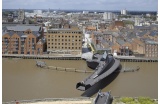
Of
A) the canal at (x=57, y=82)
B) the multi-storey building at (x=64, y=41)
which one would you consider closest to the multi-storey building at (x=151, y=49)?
the canal at (x=57, y=82)

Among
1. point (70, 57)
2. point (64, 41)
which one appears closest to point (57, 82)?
point (70, 57)

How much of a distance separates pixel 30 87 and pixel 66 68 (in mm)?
2891

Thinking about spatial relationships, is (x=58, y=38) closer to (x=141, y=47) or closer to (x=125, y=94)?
(x=141, y=47)

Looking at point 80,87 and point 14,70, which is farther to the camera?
point 14,70

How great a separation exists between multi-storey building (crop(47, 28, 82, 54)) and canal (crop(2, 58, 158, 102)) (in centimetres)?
192

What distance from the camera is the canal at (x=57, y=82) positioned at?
22.3ft

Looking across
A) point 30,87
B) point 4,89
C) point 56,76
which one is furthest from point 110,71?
point 4,89

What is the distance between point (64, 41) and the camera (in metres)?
13.1

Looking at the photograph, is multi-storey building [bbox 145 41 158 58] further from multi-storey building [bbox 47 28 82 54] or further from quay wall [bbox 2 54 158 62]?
multi-storey building [bbox 47 28 82 54]

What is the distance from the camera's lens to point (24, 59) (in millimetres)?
12164

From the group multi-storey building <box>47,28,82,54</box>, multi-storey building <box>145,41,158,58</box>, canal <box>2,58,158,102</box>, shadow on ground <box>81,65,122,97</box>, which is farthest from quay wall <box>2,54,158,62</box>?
shadow on ground <box>81,65,122,97</box>

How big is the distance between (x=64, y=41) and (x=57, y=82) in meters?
5.19

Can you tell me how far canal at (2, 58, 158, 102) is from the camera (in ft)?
22.3

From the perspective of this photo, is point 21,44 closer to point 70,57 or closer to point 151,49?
point 70,57
